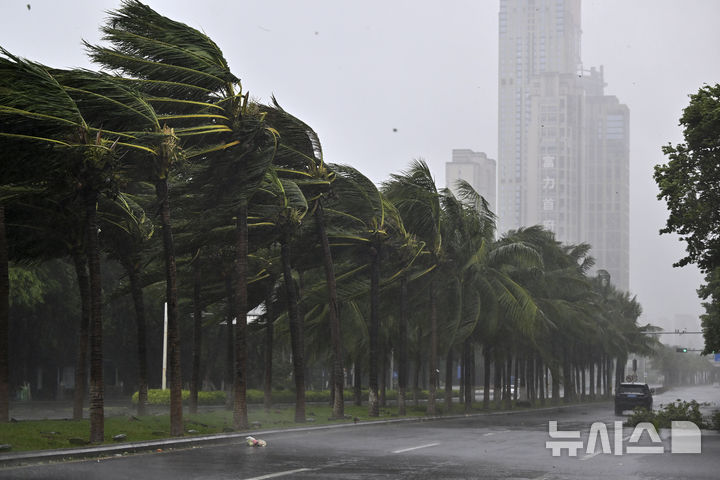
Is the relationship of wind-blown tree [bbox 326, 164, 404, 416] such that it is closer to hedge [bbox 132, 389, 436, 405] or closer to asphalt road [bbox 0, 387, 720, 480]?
hedge [bbox 132, 389, 436, 405]


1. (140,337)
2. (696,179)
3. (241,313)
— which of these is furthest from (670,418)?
(140,337)

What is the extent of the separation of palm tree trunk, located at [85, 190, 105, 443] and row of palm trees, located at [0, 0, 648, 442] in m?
0.04

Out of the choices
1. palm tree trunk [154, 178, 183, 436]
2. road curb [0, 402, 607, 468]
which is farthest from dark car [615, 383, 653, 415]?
palm tree trunk [154, 178, 183, 436]

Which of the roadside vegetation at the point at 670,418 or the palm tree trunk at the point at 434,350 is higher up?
the palm tree trunk at the point at 434,350

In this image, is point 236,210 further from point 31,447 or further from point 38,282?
point 38,282

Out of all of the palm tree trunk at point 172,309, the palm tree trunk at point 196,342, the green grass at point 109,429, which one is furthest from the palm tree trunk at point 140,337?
the palm tree trunk at point 172,309

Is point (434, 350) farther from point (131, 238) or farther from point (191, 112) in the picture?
point (191, 112)

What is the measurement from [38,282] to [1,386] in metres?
25.9

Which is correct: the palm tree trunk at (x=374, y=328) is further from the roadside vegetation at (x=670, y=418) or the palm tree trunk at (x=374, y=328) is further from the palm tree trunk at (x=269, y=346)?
the roadside vegetation at (x=670, y=418)

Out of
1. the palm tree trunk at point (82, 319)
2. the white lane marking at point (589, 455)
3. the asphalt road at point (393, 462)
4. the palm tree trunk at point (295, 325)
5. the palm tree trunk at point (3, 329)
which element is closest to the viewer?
the asphalt road at point (393, 462)

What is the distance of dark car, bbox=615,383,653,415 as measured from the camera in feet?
155

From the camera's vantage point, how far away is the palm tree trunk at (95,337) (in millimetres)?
20125

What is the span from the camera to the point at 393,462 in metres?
17.7

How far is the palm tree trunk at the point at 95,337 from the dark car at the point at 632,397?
108 ft
